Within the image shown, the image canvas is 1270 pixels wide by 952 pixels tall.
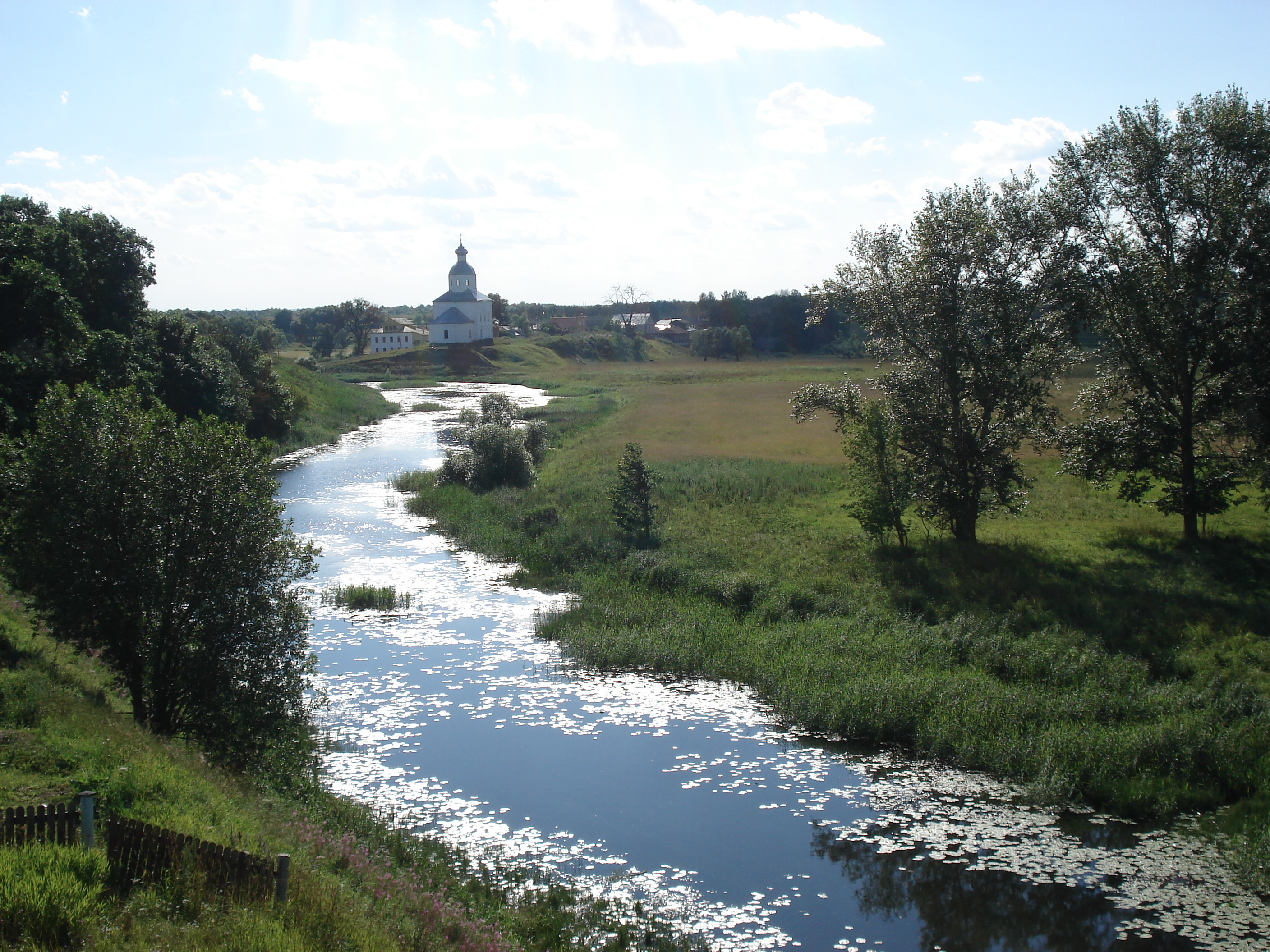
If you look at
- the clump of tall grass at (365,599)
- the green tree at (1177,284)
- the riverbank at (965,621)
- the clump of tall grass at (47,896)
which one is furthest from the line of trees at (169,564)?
the green tree at (1177,284)

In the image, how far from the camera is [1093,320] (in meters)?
26.8

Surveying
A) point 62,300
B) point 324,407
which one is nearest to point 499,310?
point 324,407

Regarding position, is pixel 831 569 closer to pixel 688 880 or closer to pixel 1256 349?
pixel 1256 349

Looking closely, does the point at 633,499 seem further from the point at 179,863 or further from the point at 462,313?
the point at 462,313

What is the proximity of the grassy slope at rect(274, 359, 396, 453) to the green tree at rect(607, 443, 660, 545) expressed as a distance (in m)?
32.5

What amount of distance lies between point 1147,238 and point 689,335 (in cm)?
14949

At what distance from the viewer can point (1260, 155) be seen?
24.2 metres

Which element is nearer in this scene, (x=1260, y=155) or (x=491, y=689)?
(x=491, y=689)

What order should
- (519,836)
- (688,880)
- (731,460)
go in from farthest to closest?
1. (731,460)
2. (519,836)
3. (688,880)

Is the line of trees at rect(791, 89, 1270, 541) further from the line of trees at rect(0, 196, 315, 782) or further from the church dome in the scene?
the church dome

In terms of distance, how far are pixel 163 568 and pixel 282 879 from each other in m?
7.72

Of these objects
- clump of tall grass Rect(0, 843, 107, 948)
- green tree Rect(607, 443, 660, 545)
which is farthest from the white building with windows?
clump of tall grass Rect(0, 843, 107, 948)

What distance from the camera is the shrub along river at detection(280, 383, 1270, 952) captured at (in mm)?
12062

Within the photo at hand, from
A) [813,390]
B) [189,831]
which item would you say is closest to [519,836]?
[189,831]
